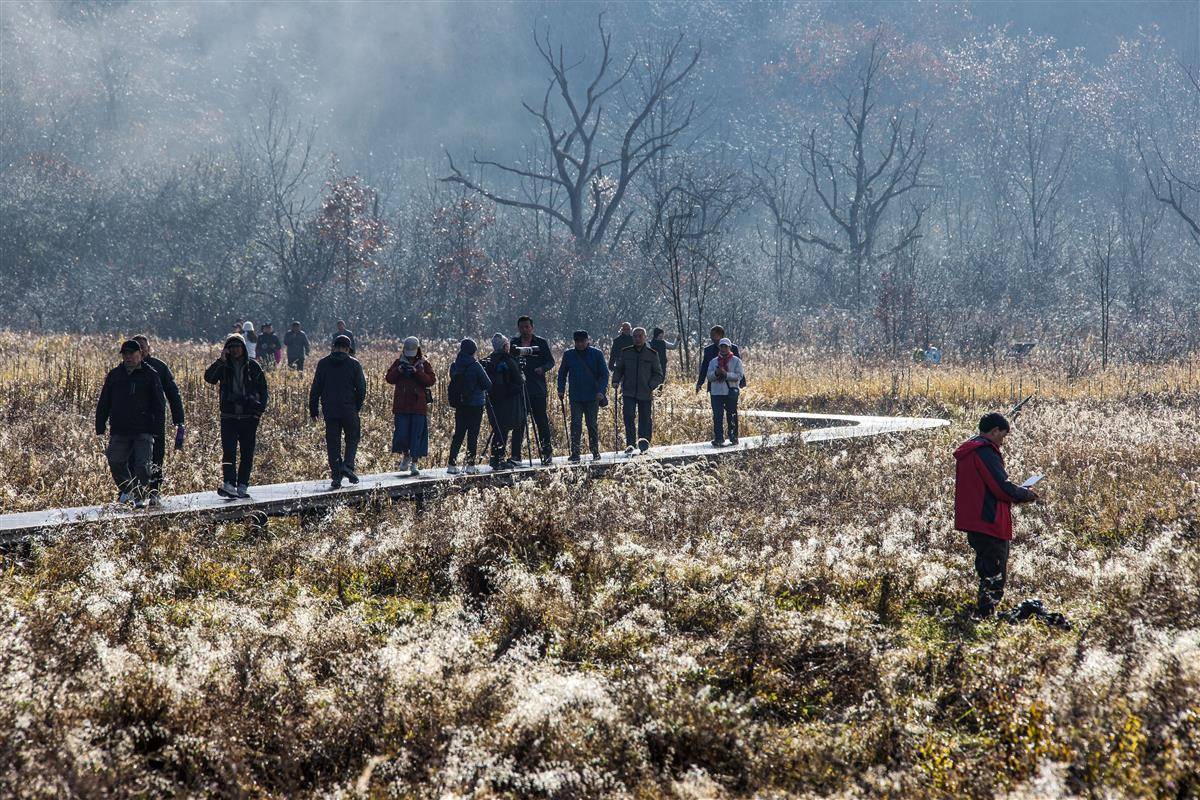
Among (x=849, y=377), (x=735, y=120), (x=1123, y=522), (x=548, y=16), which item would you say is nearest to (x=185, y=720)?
(x=1123, y=522)

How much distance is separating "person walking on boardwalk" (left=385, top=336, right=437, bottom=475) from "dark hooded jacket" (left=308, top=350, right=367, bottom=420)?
92 centimetres

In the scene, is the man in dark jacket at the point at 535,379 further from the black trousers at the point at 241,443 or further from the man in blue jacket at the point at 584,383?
the black trousers at the point at 241,443

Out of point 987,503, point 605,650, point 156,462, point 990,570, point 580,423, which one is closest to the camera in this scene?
point 605,650

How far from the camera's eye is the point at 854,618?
7.59m

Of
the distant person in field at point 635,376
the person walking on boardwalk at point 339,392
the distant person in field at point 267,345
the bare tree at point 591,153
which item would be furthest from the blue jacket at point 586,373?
the bare tree at point 591,153

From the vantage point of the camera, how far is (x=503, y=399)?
14039mm

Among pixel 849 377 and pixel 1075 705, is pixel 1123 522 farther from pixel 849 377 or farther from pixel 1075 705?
pixel 849 377

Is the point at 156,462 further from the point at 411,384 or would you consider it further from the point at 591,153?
the point at 591,153

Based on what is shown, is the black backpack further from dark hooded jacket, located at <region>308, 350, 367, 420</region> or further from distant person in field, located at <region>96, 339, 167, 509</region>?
distant person in field, located at <region>96, 339, 167, 509</region>

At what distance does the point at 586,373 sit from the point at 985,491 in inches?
274

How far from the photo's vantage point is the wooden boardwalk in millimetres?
9156

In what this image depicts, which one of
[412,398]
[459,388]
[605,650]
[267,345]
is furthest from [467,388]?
[267,345]

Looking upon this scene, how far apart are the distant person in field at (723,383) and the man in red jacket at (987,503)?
313 inches

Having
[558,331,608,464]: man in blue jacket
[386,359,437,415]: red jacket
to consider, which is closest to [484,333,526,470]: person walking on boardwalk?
[558,331,608,464]: man in blue jacket
